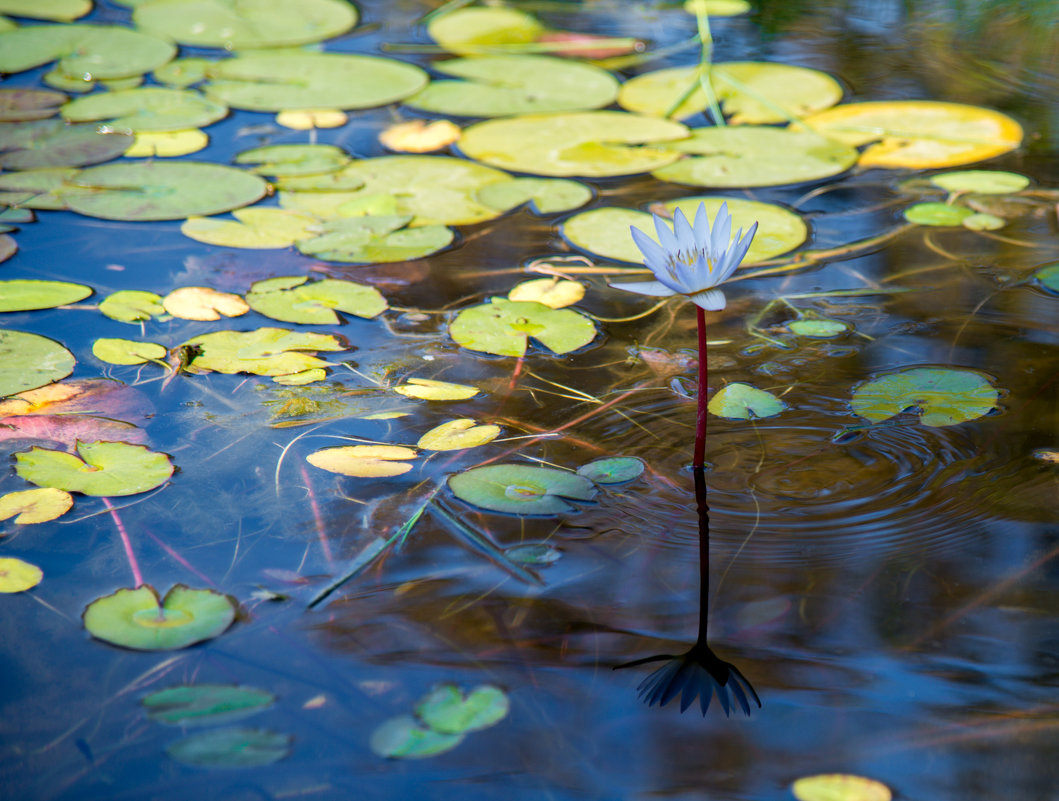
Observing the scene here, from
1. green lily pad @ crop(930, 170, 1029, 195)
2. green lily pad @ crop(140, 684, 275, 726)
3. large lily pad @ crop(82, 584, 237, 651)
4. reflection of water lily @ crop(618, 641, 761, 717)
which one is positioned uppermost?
green lily pad @ crop(930, 170, 1029, 195)

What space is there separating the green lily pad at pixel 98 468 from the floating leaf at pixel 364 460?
24 centimetres

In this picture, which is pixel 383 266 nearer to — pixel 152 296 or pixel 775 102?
pixel 152 296

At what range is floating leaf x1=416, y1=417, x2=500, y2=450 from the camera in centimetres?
150

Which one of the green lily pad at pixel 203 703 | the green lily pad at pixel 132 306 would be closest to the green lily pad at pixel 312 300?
the green lily pad at pixel 132 306

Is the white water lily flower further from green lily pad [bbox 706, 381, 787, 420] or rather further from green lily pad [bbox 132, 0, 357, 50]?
green lily pad [bbox 132, 0, 357, 50]

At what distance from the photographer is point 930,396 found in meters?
1.58

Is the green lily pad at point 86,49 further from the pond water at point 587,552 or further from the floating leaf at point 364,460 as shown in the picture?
the floating leaf at point 364,460

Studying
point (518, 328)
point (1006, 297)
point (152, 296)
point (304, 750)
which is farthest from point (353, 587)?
Answer: point (1006, 297)

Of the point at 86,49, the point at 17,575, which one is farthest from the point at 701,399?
the point at 86,49

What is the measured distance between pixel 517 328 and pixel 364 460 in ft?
1.66

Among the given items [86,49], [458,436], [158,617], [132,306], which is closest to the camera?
[158,617]

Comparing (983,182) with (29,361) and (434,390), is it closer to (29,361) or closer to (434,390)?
(434,390)

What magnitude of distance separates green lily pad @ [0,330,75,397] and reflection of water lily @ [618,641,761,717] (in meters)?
1.21

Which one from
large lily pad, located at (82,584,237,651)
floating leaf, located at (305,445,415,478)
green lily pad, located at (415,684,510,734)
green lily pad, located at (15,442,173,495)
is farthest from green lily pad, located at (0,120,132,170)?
green lily pad, located at (415,684,510,734)
